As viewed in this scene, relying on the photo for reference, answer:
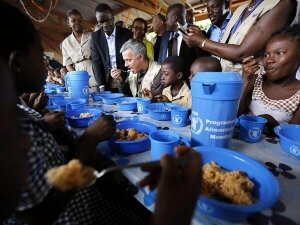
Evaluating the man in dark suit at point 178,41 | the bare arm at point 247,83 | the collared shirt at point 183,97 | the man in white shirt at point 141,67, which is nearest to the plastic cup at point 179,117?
the bare arm at point 247,83

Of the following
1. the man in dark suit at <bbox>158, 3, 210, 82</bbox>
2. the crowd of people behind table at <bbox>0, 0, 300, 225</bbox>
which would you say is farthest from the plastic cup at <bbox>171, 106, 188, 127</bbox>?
the man in dark suit at <bbox>158, 3, 210, 82</bbox>

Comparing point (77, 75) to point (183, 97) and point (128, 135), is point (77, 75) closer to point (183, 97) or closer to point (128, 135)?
point (183, 97)

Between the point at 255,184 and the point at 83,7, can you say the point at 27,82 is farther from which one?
the point at 83,7

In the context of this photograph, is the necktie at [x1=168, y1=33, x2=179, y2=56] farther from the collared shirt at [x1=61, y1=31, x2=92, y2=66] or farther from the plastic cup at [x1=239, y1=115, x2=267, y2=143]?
the plastic cup at [x1=239, y1=115, x2=267, y2=143]

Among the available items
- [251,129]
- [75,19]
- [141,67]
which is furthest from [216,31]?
[75,19]

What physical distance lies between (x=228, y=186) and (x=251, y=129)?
1.59 feet

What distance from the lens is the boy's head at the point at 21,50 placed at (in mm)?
561

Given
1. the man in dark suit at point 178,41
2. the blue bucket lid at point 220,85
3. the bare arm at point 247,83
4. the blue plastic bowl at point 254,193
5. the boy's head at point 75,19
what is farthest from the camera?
the boy's head at point 75,19

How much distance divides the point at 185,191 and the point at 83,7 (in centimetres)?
1102

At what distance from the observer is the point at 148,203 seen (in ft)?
2.24

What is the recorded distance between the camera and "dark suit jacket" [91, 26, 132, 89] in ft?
9.43

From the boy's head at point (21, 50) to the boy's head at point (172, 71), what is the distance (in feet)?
4.00

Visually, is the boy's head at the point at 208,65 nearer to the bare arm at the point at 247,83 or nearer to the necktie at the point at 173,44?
the bare arm at the point at 247,83

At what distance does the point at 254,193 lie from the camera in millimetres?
548
